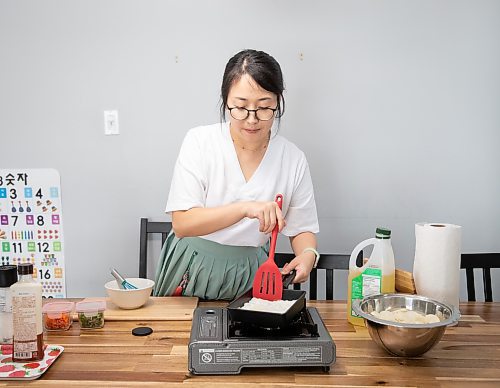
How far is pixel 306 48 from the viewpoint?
7.50 feet

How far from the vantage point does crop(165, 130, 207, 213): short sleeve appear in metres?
1.61

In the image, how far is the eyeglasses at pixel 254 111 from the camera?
1.60 metres

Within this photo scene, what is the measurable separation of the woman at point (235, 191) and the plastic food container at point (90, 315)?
1.16 feet

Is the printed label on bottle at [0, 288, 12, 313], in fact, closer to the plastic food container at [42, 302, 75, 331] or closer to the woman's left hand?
the plastic food container at [42, 302, 75, 331]

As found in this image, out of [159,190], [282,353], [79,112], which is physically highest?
[79,112]

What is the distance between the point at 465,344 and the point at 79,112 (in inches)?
71.1

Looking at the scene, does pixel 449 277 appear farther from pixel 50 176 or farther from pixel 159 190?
pixel 50 176

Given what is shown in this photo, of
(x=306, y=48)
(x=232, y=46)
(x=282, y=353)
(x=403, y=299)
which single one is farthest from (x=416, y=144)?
(x=282, y=353)

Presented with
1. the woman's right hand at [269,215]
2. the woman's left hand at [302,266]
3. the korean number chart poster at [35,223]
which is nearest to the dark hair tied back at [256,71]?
the woman's right hand at [269,215]

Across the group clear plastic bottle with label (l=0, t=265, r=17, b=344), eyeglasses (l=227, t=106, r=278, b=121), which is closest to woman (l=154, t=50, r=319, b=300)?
eyeglasses (l=227, t=106, r=278, b=121)

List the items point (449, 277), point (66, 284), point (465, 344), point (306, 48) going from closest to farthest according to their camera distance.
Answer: point (465, 344)
point (449, 277)
point (306, 48)
point (66, 284)

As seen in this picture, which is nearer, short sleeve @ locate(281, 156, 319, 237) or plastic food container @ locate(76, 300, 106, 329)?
plastic food container @ locate(76, 300, 106, 329)

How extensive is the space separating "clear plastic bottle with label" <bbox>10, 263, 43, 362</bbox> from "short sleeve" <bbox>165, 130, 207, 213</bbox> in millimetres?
545

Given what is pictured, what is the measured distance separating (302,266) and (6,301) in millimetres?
806
